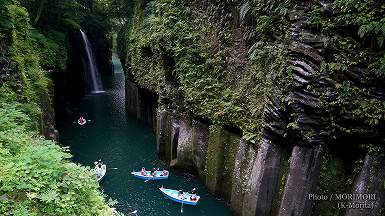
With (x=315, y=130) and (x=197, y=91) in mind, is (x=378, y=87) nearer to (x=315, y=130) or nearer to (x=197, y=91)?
(x=315, y=130)

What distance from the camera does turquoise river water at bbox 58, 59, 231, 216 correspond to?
60.8ft

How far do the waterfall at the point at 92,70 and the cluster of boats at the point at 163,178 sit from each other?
28311 millimetres

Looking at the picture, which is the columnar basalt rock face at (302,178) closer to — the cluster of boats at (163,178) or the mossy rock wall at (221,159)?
the mossy rock wall at (221,159)

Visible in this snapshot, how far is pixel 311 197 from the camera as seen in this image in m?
13.5

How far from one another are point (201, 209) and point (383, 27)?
466 inches

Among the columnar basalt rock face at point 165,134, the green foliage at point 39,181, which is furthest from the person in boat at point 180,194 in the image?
the green foliage at point 39,181

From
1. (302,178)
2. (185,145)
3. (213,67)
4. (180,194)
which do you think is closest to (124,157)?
(185,145)

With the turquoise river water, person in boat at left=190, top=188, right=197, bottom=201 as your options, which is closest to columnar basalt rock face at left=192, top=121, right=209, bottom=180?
the turquoise river water

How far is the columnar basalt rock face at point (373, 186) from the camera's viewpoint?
1206 centimetres

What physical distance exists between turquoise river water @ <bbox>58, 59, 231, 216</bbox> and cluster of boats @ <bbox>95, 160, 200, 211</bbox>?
285mm

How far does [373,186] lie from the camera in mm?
12188

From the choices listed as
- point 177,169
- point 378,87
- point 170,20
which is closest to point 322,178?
point 378,87

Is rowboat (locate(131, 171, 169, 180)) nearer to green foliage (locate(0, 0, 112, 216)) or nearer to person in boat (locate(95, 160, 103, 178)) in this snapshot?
person in boat (locate(95, 160, 103, 178))

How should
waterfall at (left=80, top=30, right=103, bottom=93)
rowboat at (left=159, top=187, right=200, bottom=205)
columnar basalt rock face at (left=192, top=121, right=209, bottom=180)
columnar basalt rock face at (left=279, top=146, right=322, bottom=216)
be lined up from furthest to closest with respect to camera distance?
1. waterfall at (left=80, top=30, right=103, bottom=93)
2. columnar basalt rock face at (left=192, top=121, right=209, bottom=180)
3. rowboat at (left=159, top=187, right=200, bottom=205)
4. columnar basalt rock face at (left=279, top=146, right=322, bottom=216)
